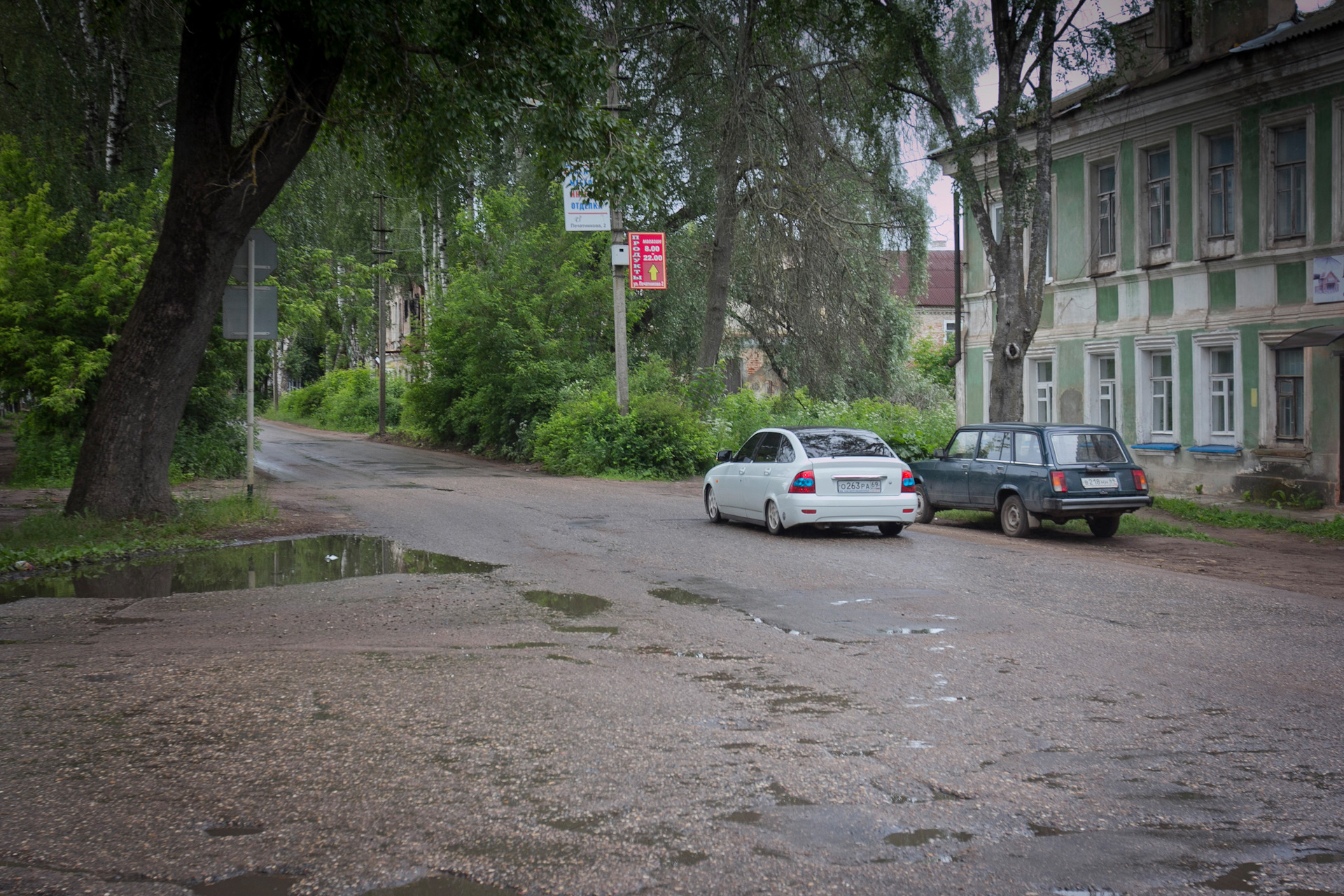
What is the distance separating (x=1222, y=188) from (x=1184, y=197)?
0.71 metres

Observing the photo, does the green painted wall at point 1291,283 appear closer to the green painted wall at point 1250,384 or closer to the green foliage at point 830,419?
the green painted wall at point 1250,384

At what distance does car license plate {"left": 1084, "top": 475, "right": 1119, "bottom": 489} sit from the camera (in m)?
15.3

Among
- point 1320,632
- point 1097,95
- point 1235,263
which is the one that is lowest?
point 1320,632

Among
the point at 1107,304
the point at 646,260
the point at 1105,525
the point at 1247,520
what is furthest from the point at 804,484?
the point at 646,260

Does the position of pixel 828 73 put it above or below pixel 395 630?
above

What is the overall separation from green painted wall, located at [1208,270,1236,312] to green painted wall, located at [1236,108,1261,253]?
0.64 m

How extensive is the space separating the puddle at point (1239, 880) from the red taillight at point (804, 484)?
10.7 meters

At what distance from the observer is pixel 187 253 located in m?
12.9

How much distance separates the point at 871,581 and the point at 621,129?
273 inches

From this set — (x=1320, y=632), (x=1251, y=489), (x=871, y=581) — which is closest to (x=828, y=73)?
(x=1251, y=489)

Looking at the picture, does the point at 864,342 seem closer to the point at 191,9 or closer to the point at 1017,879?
the point at 191,9

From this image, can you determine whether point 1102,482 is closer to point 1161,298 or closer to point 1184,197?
point 1161,298

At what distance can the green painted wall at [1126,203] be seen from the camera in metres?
23.2

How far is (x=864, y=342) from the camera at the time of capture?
30.0 meters
